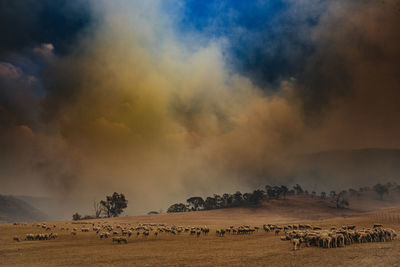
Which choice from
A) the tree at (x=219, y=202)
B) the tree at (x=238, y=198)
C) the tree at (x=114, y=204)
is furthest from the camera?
the tree at (x=219, y=202)

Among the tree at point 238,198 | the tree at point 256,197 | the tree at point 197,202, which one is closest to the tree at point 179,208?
the tree at point 197,202

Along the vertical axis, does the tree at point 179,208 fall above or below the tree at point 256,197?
below

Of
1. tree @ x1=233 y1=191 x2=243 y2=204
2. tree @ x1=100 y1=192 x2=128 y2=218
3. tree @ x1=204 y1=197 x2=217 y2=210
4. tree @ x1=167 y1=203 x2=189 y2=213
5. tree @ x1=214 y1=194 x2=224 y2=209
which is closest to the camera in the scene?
tree @ x1=100 y1=192 x2=128 y2=218

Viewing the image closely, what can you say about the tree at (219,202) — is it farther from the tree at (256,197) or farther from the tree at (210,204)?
the tree at (256,197)

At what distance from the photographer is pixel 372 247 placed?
2966cm

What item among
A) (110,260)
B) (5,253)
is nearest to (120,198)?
(5,253)

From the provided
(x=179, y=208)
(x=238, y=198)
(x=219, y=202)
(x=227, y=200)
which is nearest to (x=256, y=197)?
(x=238, y=198)

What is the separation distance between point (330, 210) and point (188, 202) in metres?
90.8

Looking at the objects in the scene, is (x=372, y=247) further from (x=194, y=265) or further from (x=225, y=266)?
(x=194, y=265)

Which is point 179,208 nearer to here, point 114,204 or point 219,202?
point 219,202

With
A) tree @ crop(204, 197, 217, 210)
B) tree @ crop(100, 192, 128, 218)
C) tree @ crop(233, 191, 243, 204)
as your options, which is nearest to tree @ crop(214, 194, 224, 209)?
tree @ crop(204, 197, 217, 210)

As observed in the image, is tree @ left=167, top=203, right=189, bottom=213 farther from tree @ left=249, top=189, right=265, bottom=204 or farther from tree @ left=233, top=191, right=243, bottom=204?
tree @ left=249, top=189, right=265, bottom=204

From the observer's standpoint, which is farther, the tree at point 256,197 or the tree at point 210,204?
the tree at point 210,204

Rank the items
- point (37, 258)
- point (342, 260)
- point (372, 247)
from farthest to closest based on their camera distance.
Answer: point (37, 258), point (372, 247), point (342, 260)
